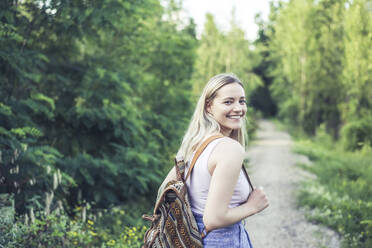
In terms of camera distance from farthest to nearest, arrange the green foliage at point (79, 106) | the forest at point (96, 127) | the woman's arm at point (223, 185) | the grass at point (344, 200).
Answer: the grass at point (344, 200), the green foliage at point (79, 106), the forest at point (96, 127), the woman's arm at point (223, 185)

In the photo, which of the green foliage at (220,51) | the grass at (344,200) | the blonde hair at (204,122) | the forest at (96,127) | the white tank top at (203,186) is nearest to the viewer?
the white tank top at (203,186)

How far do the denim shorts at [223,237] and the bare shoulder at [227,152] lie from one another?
1.26 feet

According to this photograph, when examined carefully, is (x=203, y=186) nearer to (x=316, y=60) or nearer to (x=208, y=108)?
(x=208, y=108)

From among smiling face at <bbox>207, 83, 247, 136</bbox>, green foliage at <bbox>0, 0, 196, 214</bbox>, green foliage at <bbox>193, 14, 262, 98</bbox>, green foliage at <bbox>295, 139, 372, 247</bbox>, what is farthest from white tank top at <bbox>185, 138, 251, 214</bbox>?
green foliage at <bbox>193, 14, 262, 98</bbox>

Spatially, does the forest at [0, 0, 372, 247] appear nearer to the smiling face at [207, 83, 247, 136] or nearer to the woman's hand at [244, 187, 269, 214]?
the smiling face at [207, 83, 247, 136]

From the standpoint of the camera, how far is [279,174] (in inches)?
394

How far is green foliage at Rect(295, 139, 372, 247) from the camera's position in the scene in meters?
5.23

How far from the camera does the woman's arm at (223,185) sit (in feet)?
5.29

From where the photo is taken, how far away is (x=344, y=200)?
6.50 metres

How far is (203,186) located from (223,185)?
222 millimetres

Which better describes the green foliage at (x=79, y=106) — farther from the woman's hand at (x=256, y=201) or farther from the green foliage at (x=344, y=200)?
the green foliage at (x=344, y=200)

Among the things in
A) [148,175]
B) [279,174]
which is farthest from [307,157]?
[148,175]

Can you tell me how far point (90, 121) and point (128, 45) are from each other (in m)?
2.21

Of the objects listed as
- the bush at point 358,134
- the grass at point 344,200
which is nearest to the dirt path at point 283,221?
the grass at point 344,200
